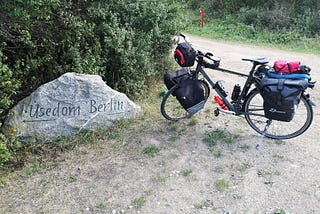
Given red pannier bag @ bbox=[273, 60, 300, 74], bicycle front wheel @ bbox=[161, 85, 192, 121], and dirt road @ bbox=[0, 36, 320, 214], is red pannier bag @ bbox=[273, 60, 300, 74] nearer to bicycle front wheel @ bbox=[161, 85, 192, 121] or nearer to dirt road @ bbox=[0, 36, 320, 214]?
dirt road @ bbox=[0, 36, 320, 214]

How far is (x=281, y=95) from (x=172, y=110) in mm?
1988

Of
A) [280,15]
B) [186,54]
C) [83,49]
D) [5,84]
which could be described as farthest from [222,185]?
[280,15]

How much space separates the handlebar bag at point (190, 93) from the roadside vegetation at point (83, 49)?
38 centimetres

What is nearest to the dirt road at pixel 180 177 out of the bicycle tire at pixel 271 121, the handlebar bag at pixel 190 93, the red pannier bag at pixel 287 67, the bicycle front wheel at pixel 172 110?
the bicycle tire at pixel 271 121

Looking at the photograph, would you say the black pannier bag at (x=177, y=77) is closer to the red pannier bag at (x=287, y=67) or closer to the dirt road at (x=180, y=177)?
the dirt road at (x=180, y=177)

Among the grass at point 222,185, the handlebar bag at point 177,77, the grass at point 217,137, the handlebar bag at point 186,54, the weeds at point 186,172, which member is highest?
the handlebar bag at point 186,54

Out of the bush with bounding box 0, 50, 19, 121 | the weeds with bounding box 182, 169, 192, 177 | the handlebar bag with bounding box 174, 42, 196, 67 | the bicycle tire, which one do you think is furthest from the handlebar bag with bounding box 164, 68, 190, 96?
the bush with bounding box 0, 50, 19, 121

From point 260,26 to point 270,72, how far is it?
944 cm

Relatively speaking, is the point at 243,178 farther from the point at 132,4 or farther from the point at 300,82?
the point at 132,4

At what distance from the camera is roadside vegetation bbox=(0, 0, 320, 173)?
4.84 meters

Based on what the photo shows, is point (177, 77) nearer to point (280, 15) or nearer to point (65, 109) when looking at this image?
point (65, 109)

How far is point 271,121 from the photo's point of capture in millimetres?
5035

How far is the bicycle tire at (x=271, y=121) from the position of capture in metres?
4.89

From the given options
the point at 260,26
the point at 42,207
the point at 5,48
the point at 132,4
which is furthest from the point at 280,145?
the point at 260,26
